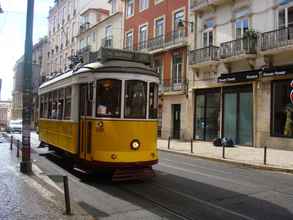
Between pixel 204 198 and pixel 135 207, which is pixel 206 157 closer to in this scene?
pixel 204 198

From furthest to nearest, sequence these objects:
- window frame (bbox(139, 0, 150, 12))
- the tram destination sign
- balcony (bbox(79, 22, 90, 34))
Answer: balcony (bbox(79, 22, 90, 34))
window frame (bbox(139, 0, 150, 12))
the tram destination sign

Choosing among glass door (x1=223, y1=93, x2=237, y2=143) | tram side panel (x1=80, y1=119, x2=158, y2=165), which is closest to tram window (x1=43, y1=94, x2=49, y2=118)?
tram side panel (x1=80, y1=119, x2=158, y2=165)

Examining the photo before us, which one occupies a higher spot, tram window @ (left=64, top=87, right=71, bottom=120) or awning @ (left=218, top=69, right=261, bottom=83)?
awning @ (left=218, top=69, right=261, bottom=83)

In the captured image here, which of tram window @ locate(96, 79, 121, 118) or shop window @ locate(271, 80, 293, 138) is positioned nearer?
tram window @ locate(96, 79, 121, 118)

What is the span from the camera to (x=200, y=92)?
2761 centimetres

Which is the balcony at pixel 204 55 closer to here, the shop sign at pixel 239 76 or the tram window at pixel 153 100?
the shop sign at pixel 239 76

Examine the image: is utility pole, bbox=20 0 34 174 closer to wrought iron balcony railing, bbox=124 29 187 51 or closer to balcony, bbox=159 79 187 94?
balcony, bbox=159 79 187 94

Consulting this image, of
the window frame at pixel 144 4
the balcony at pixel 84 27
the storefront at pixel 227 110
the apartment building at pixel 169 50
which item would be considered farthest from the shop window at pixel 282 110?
the balcony at pixel 84 27

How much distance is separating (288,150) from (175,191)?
522 inches

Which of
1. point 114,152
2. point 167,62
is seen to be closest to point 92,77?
point 114,152

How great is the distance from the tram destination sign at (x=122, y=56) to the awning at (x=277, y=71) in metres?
11.8

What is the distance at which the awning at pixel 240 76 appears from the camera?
868 inches

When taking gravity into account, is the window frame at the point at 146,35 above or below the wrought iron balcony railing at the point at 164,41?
above

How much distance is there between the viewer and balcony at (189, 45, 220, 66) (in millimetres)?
25164
